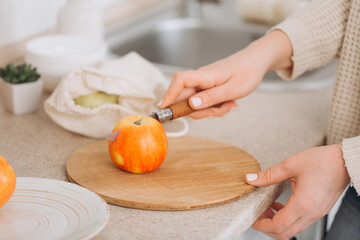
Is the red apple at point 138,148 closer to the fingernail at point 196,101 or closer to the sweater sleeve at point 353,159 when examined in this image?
the fingernail at point 196,101

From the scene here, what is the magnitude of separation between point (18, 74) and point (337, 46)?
68 cm

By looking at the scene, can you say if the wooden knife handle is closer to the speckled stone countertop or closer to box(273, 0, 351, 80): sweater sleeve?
the speckled stone countertop

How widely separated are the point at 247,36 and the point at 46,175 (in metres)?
1.15

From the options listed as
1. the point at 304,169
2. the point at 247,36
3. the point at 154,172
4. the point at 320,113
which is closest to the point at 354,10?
the point at 320,113

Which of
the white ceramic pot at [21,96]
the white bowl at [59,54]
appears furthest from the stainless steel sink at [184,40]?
the white ceramic pot at [21,96]

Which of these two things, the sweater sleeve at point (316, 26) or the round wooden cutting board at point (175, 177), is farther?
the sweater sleeve at point (316, 26)

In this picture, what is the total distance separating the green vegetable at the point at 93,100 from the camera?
1024mm

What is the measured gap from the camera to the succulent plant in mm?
1065

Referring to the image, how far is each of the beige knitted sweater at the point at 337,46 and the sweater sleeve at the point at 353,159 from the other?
0.22 m

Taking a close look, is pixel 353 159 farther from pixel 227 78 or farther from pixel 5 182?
pixel 5 182

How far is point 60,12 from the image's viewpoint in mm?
1296

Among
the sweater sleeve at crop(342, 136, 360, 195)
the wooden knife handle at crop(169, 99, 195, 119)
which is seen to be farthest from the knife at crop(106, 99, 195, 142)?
the sweater sleeve at crop(342, 136, 360, 195)

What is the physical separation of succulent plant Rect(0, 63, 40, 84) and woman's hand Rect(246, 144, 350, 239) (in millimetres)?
535

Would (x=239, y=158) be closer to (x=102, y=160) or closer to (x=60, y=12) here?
(x=102, y=160)
